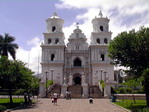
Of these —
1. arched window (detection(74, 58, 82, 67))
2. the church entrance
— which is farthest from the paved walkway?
arched window (detection(74, 58, 82, 67))

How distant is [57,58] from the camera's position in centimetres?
5953

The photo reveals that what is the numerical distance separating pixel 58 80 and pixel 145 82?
119 ft

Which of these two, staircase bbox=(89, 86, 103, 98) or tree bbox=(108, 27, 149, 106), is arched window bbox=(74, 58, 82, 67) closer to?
staircase bbox=(89, 86, 103, 98)

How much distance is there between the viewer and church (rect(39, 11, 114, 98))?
Result: 57784 millimetres

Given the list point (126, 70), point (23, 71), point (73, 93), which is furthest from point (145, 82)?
point (73, 93)

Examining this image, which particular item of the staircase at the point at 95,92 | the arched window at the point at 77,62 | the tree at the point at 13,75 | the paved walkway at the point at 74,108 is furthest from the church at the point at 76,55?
the paved walkway at the point at 74,108

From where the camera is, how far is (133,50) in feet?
82.3

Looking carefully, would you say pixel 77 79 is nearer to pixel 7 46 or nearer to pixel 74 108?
pixel 7 46

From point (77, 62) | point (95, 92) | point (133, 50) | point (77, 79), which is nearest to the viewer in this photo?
point (133, 50)

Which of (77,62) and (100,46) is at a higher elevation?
(100,46)

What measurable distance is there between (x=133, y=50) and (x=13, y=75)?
13117 millimetres

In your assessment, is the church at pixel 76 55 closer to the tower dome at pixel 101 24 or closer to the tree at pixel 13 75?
the tower dome at pixel 101 24

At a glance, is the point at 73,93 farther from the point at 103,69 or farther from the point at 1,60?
the point at 1,60

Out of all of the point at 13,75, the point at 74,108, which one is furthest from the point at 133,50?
the point at 13,75
